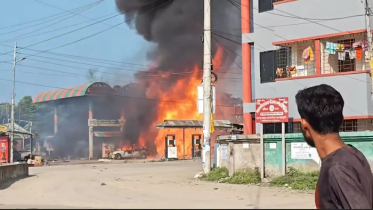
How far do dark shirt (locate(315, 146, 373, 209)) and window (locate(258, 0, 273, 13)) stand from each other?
65.1 ft

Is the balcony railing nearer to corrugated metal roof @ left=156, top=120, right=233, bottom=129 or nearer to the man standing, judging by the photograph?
the man standing

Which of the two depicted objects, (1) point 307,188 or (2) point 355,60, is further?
(2) point 355,60

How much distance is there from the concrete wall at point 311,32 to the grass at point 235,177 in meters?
3.99

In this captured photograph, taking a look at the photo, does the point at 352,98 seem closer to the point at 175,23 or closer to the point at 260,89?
the point at 260,89

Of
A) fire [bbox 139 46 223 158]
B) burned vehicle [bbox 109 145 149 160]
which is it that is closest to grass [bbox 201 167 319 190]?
burned vehicle [bbox 109 145 149 160]

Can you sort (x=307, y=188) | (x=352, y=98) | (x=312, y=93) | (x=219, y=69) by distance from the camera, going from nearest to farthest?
1. (x=312, y=93)
2. (x=307, y=188)
3. (x=352, y=98)
4. (x=219, y=69)

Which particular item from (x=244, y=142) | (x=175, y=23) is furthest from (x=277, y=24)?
(x=175, y=23)

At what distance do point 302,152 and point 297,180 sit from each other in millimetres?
1137

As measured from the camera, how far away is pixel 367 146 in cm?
1358

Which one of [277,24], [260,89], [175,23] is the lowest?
[260,89]

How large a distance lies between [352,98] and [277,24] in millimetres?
4760

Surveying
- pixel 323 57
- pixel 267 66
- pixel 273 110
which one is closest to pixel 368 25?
pixel 323 57

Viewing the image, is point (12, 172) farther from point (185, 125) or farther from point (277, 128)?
point (185, 125)

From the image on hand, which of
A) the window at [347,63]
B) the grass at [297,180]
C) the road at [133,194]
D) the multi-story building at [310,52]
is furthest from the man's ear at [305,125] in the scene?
the window at [347,63]
